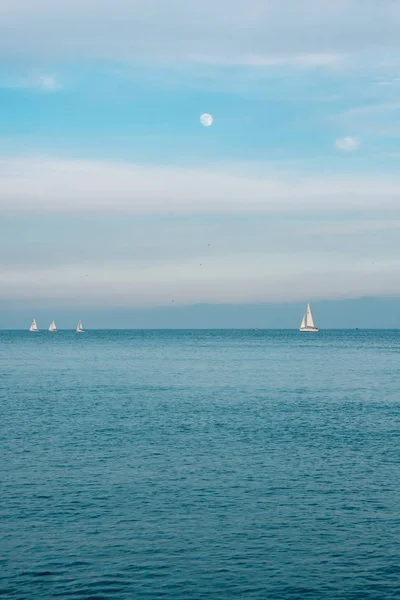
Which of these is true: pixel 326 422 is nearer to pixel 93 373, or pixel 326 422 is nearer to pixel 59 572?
pixel 59 572

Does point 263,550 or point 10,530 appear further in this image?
point 10,530

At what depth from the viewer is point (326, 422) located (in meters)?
72.4

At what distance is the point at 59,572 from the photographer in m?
32.6

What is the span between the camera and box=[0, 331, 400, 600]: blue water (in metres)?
32.0

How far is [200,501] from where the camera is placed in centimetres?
4306

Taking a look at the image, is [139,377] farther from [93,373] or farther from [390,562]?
[390,562]

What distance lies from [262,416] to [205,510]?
36393mm

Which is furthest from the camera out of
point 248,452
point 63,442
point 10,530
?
point 63,442

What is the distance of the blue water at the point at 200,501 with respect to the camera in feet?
105

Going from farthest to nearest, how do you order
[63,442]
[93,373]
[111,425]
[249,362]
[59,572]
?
[249,362] → [93,373] → [111,425] → [63,442] → [59,572]

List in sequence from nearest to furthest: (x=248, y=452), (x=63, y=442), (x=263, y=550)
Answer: (x=263, y=550) < (x=248, y=452) < (x=63, y=442)

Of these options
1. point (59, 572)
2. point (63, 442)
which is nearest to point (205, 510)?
point (59, 572)

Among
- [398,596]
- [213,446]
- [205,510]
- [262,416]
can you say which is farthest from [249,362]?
[398,596]

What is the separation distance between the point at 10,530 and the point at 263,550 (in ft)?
45.7
